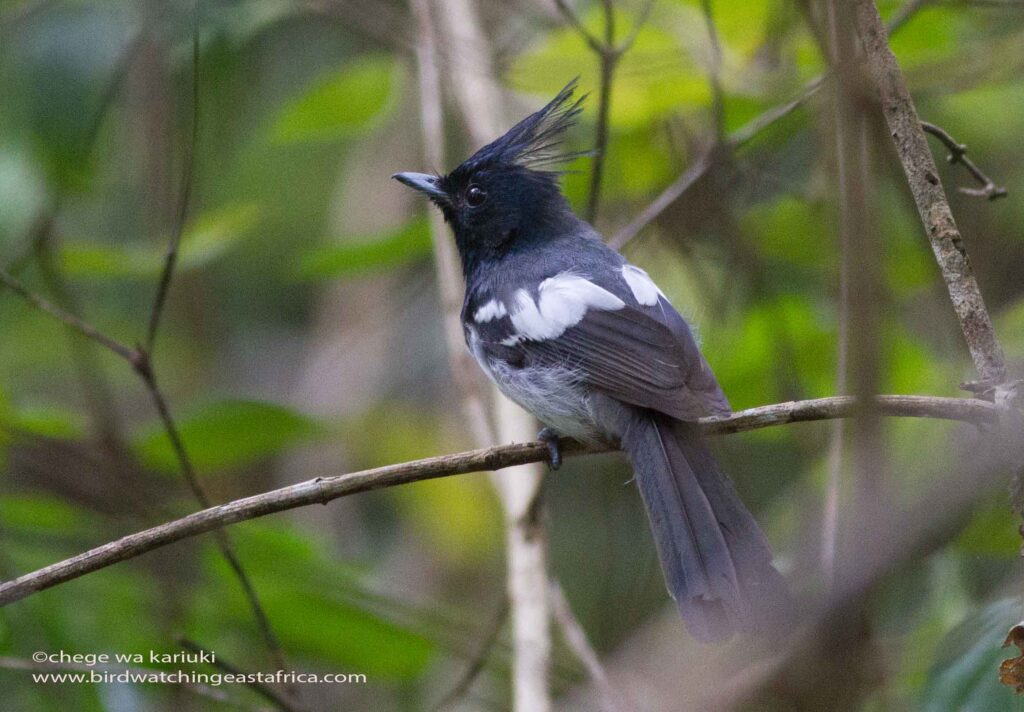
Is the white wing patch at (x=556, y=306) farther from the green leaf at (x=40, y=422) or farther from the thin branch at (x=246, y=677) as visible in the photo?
the green leaf at (x=40, y=422)

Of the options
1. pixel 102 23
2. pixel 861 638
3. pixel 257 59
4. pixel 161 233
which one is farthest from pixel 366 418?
pixel 861 638

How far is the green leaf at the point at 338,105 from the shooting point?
3986 mm

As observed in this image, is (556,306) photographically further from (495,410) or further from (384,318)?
(384,318)

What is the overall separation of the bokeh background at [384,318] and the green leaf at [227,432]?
0.01 metres

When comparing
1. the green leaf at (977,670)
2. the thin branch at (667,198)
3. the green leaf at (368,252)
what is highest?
the green leaf at (368,252)

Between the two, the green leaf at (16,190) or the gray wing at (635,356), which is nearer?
the gray wing at (635,356)

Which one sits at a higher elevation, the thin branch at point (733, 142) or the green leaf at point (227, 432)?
the thin branch at point (733, 142)

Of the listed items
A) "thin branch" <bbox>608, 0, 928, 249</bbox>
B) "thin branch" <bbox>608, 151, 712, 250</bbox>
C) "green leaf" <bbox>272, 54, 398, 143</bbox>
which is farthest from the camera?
"green leaf" <bbox>272, 54, 398, 143</bbox>

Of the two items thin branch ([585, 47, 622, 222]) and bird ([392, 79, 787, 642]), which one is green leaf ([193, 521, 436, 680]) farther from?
thin branch ([585, 47, 622, 222])

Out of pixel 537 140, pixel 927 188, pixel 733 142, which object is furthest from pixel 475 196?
pixel 927 188

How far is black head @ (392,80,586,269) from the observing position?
3504mm

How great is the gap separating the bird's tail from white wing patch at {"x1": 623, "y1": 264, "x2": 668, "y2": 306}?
419 millimetres

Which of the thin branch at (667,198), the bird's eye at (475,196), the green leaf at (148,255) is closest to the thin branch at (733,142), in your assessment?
the thin branch at (667,198)

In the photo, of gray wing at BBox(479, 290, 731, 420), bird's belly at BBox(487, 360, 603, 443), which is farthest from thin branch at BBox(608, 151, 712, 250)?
bird's belly at BBox(487, 360, 603, 443)
